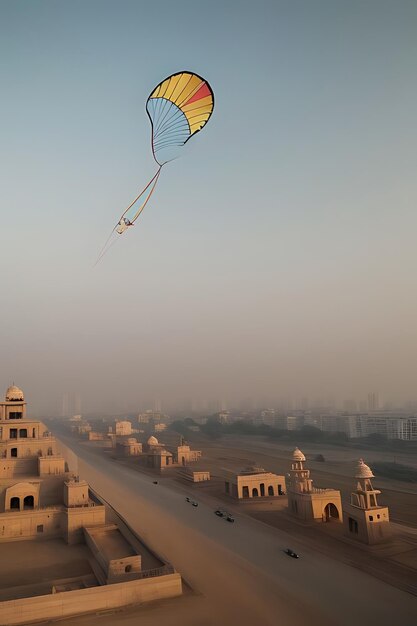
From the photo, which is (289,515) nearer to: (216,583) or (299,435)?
(216,583)

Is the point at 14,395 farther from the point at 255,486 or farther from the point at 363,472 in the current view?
the point at 363,472

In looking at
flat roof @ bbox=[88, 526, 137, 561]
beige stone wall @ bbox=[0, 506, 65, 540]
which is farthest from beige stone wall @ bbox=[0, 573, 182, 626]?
beige stone wall @ bbox=[0, 506, 65, 540]

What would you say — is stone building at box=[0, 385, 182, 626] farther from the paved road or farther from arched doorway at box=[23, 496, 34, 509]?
the paved road

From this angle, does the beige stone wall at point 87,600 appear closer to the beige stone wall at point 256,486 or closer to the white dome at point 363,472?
the white dome at point 363,472

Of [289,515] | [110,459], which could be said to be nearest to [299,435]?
[110,459]

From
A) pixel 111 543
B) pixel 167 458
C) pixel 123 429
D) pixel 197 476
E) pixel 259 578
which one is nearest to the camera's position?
pixel 259 578

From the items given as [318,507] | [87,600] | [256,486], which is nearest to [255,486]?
[256,486]
